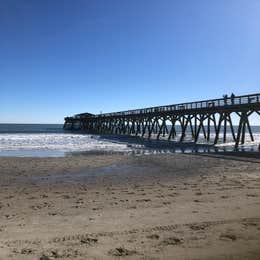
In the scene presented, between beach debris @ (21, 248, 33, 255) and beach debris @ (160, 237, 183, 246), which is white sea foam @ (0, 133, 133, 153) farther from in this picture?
beach debris @ (21, 248, 33, 255)

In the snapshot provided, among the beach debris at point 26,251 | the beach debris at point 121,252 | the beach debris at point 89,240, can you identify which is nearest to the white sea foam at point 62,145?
the beach debris at point 89,240

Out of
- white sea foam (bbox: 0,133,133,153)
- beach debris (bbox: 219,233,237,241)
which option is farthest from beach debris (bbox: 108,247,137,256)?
white sea foam (bbox: 0,133,133,153)

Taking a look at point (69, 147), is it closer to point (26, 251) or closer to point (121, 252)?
point (26, 251)

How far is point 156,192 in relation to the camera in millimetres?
9852

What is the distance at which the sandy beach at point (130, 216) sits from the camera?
513cm

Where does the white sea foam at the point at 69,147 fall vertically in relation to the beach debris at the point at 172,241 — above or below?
above

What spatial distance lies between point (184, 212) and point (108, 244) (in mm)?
2340

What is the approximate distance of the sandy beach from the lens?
5.13 m

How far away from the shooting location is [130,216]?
701 cm

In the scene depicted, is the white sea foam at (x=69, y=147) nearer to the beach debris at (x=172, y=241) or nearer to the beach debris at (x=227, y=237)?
the beach debris at (x=172, y=241)

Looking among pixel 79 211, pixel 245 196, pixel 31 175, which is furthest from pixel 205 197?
pixel 31 175

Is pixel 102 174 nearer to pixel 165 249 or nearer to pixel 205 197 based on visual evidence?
pixel 205 197

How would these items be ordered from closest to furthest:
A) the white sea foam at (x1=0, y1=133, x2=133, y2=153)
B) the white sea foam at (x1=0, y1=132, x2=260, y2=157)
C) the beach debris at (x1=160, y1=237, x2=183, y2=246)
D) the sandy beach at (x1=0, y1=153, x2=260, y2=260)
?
the sandy beach at (x1=0, y1=153, x2=260, y2=260)
the beach debris at (x1=160, y1=237, x2=183, y2=246)
the white sea foam at (x1=0, y1=132, x2=260, y2=157)
the white sea foam at (x1=0, y1=133, x2=133, y2=153)

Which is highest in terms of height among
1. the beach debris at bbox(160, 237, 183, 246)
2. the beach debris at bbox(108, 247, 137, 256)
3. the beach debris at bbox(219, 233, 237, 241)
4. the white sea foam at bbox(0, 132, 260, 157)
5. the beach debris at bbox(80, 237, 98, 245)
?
the white sea foam at bbox(0, 132, 260, 157)
